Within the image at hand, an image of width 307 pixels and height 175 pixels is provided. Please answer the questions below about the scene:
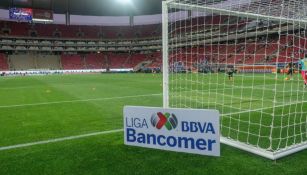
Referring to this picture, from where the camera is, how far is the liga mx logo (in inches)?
155

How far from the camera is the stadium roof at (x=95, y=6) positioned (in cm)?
5360

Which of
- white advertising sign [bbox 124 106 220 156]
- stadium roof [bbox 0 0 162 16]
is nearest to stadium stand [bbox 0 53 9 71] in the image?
stadium roof [bbox 0 0 162 16]

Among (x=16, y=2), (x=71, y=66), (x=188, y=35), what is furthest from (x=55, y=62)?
(x=188, y=35)

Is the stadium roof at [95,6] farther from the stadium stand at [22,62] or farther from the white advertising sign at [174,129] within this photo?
the white advertising sign at [174,129]

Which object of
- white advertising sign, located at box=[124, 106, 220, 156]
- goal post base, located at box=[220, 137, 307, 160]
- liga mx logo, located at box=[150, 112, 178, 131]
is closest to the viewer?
white advertising sign, located at box=[124, 106, 220, 156]

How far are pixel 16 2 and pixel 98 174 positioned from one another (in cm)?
5781

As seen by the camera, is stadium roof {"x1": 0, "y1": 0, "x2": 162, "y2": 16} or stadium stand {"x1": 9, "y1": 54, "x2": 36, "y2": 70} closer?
stadium roof {"x1": 0, "y1": 0, "x2": 162, "y2": 16}

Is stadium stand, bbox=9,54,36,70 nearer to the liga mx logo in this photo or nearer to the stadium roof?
the stadium roof

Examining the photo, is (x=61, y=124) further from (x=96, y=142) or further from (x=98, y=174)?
(x=98, y=174)

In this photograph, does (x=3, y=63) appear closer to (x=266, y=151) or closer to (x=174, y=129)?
(x=174, y=129)

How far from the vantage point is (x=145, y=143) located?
4.28 meters

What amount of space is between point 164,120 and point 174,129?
193mm

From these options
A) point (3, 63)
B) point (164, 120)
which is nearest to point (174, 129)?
point (164, 120)

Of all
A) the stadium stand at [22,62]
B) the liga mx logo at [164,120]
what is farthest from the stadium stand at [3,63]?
the liga mx logo at [164,120]
